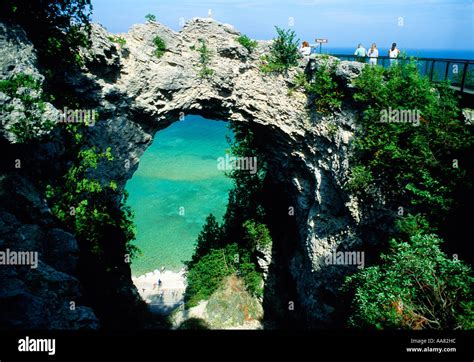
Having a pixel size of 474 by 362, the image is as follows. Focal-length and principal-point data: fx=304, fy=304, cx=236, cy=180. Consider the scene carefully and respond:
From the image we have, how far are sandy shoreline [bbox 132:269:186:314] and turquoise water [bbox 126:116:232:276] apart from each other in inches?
70.3

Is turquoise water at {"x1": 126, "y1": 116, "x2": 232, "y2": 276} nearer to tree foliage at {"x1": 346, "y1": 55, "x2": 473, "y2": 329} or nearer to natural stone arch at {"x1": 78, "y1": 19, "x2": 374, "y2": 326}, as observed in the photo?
natural stone arch at {"x1": 78, "y1": 19, "x2": 374, "y2": 326}

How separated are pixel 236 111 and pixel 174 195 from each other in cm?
2739

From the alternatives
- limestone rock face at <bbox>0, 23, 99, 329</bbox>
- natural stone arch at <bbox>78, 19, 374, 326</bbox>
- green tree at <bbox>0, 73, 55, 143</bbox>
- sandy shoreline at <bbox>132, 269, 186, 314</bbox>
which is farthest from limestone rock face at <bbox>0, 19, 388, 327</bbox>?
sandy shoreline at <bbox>132, 269, 186, 314</bbox>

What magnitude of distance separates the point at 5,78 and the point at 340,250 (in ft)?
39.4

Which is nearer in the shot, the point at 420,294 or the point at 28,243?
the point at 420,294

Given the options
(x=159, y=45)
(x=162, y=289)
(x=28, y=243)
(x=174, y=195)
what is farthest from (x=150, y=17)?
(x=174, y=195)

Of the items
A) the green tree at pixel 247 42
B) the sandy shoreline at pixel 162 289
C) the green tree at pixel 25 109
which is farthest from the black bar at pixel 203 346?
the sandy shoreline at pixel 162 289

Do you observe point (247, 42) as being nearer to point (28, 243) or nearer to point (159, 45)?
point (159, 45)

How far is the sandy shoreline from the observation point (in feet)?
69.2

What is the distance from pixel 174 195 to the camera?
4038 cm

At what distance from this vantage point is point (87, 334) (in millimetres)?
3230

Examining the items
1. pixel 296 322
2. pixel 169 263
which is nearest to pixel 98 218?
pixel 296 322

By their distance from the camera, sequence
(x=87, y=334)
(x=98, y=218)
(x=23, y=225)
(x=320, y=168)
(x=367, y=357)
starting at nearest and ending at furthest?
(x=87, y=334) < (x=367, y=357) < (x=23, y=225) < (x=98, y=218) < (x=320, y=168)

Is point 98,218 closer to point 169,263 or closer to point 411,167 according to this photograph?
point 411,167
